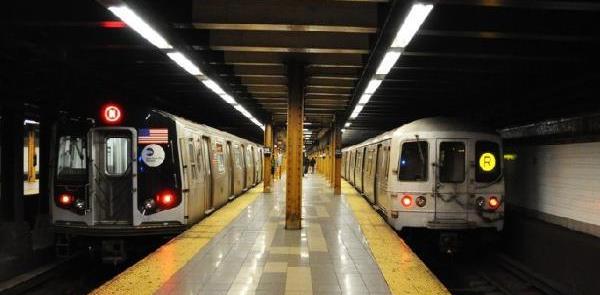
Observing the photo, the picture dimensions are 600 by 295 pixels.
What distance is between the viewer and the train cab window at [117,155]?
8953 mm

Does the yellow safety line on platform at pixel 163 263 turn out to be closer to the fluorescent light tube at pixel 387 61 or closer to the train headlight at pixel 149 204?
the train headlight at pixel 149 204

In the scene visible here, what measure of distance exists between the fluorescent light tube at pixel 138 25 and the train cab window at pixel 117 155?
6.51 ft

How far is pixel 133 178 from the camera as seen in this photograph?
888 cm

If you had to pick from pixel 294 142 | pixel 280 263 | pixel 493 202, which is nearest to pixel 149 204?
pixel 280 263

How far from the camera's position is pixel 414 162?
33.3 ft

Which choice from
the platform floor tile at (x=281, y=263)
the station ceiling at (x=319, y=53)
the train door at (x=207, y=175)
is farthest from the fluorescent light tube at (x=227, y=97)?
the platform floor tile at (x=281, y=263)

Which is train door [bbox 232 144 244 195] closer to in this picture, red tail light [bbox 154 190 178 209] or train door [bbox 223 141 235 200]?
train door [bbox 223 141 235 200]

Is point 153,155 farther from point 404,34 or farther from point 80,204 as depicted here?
point 404,34

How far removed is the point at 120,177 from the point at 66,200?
924 mm

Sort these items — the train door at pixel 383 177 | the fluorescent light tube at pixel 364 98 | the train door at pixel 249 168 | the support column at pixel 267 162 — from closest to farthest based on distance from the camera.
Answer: the train door at pixel 383 177 < the fluorescent light tube at pixel 364 98 < the support column at pixel 267 162 < the train door at pixel 249 168

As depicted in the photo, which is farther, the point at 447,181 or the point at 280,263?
the point at 447,181

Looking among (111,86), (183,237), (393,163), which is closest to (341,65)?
(393,163)

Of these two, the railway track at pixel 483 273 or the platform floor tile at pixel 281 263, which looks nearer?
the platform floor tile at pixel 281 263

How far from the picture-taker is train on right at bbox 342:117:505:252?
9797 mm
